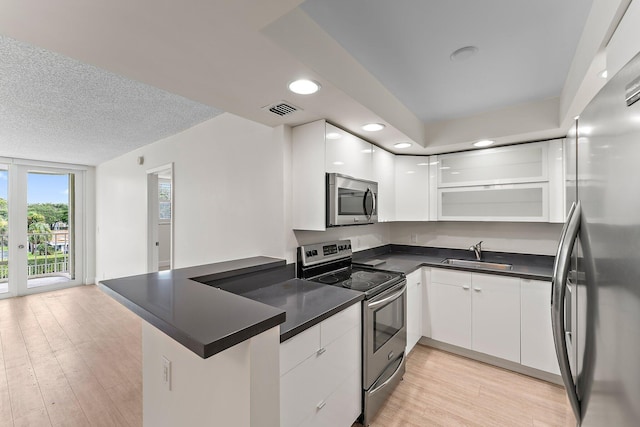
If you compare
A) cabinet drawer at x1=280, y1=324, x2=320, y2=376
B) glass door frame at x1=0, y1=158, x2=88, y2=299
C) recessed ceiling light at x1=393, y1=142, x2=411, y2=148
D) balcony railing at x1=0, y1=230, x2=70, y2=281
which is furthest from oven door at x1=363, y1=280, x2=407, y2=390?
balcony railing at x1=0, y1=230, x2=70, y2=281

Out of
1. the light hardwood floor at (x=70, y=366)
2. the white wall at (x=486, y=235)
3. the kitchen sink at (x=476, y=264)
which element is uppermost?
the white wall at (x=486, y=235)

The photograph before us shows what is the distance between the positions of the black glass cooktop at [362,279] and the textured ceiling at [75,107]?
1.97 meters

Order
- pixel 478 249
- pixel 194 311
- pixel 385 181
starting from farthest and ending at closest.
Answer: pixel 478 249 → pixel 385 181 → pixel 194 311

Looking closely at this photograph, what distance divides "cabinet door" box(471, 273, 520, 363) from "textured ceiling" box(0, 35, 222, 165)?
10.1 ft

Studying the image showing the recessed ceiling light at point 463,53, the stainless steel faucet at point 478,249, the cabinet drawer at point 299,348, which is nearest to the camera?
the cabinet drawer at point 299,348

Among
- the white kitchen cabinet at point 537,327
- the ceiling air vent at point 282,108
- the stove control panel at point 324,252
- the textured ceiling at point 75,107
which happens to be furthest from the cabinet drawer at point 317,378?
the textured ceiling at point 75,107

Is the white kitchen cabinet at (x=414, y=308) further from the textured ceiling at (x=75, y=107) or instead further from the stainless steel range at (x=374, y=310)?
the textured ceiling at (x=75, y=107)

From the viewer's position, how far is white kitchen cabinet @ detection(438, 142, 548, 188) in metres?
2.60

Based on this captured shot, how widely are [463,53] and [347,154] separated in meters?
1.01

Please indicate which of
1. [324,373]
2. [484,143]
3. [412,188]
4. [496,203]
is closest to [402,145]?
[412,188]

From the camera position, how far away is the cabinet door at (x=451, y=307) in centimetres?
262

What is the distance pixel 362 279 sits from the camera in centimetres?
221

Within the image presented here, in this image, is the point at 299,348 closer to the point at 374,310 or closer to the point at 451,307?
the point at 374,310

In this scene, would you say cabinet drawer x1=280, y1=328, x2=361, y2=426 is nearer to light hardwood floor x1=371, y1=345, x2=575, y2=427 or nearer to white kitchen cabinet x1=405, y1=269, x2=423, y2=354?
light hardwood floor x1=371, y1=345, x2=575, y2=427
